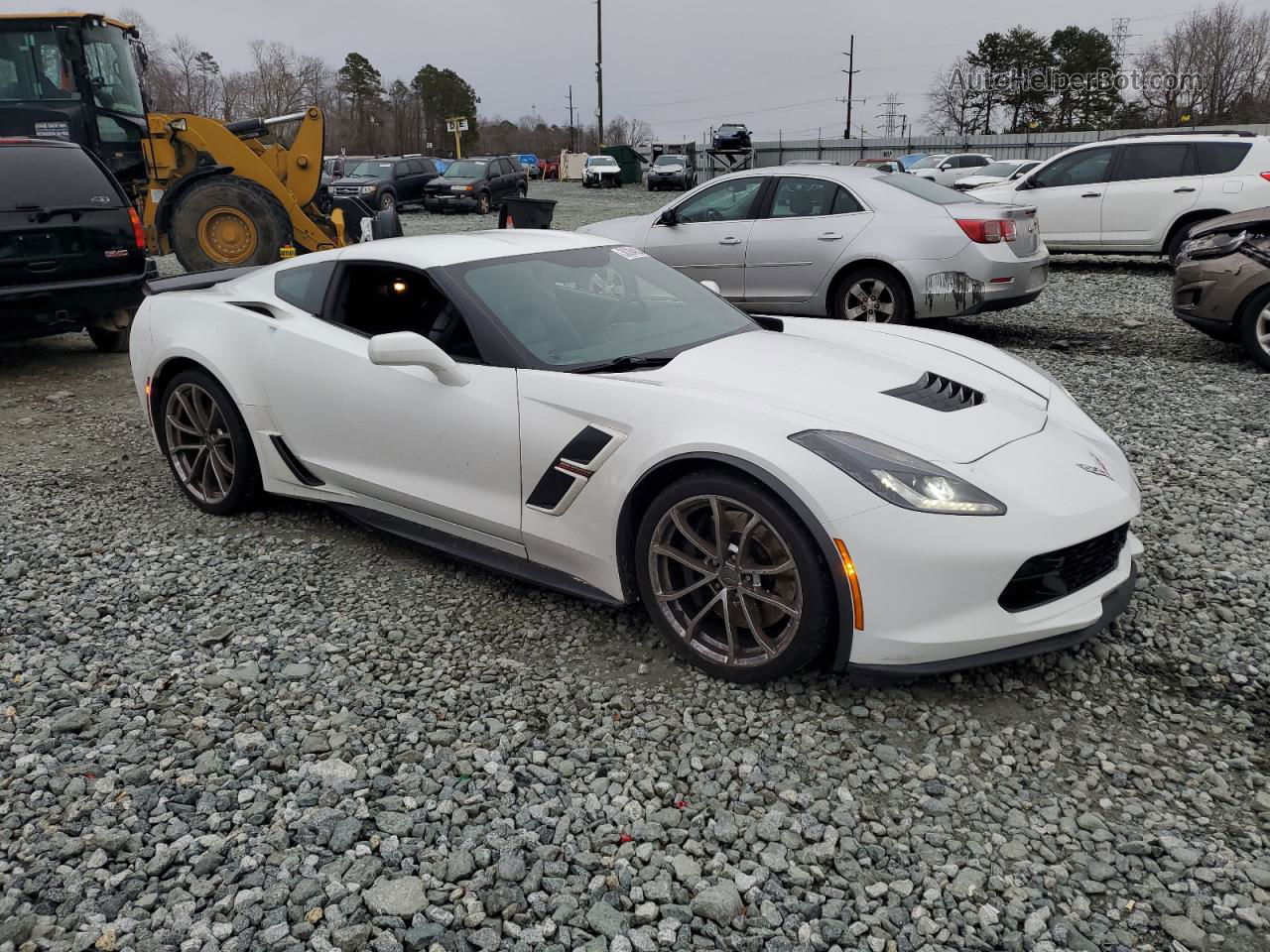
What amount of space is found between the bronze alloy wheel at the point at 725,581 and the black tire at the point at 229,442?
7.42ft

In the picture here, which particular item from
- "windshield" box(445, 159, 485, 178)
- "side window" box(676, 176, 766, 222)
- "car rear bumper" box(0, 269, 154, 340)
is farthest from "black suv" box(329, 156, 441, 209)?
"car rear bumper" box(0, 269, 154, 340)

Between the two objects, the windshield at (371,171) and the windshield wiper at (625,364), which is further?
the windshield at (371,171)

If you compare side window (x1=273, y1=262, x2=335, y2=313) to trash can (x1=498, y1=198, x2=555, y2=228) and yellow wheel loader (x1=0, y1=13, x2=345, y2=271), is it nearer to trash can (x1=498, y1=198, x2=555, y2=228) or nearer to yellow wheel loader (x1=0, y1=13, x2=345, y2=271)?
trash can (x1=498, y1=198, x2=555, y2=228)

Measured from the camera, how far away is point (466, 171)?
26656mm

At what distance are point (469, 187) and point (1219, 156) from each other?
19010mm

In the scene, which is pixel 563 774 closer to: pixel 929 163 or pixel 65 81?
pixel 65 81

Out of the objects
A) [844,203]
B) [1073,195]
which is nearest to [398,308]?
[844,203]

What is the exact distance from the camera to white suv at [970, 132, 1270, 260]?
1073 centimetres

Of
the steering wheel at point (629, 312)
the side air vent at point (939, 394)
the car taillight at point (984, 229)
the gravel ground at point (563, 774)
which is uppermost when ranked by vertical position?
the car taillight at point (984, 229)

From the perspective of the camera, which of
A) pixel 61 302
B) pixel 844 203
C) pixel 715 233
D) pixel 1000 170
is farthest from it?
pixel 1000 170

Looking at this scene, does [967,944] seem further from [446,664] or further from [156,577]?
[156,577]

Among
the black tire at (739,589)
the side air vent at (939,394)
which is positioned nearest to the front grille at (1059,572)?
the black tire at (739,589)

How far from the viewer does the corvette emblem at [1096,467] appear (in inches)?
120

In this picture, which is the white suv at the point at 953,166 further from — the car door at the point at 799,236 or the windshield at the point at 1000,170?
the car door at the point at 799,236
